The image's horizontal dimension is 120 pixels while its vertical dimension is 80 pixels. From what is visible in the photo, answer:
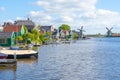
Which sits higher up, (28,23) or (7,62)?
(28,23)

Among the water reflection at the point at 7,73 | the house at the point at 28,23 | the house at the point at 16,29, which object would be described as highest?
the house at the point at 28,23

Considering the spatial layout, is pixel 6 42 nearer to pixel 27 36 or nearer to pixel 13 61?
pixel 27 36

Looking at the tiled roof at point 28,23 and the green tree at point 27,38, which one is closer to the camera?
the green tree at point 27,38

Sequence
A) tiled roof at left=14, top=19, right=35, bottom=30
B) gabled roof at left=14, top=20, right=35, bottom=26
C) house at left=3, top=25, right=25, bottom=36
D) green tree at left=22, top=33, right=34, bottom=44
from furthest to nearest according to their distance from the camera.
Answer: gabled roof at left=14, top=20, right=35, bottom=26 < tiled roof at left=14, top=19, right=35, bottom=30 < house at left=3, top=25, right=25, bottom=36 < green tree at left=22, top=33, right=34, bottom=44

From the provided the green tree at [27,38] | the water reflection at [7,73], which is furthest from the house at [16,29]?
the water reflection at [7,73]

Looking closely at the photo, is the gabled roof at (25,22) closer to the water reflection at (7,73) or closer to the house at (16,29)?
the house at (16,29)

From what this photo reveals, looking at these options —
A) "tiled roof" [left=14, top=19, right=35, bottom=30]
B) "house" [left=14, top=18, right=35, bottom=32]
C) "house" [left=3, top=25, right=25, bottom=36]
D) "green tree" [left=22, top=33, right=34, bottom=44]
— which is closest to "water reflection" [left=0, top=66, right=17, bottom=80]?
"green tree" [left=22, top=33, right=34, bottom=44]

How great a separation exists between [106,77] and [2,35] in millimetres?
60142

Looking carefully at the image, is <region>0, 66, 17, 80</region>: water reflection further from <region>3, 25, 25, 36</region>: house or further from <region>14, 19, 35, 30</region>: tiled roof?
<region>14, 19, 35, 30</region>: tiled roof

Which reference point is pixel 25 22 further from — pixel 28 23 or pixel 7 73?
pixel 7 73

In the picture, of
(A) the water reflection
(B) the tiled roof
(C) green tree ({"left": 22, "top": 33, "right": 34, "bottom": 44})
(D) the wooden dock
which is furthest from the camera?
(B) the tiled roof

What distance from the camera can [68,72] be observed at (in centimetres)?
4944

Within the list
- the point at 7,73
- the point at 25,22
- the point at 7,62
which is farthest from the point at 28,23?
the point at 7,73

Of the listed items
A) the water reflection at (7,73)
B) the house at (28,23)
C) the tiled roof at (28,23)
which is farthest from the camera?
the tiled roof at (28,23)
